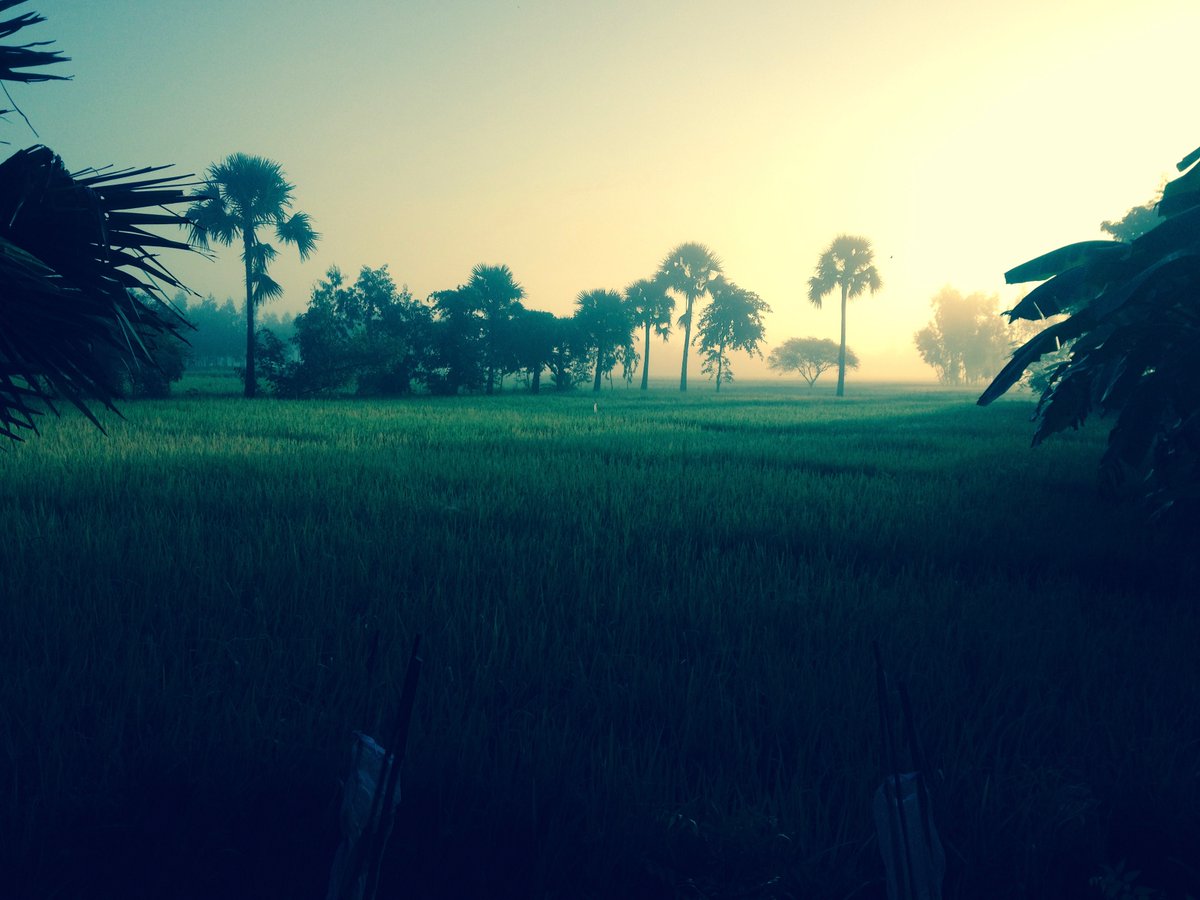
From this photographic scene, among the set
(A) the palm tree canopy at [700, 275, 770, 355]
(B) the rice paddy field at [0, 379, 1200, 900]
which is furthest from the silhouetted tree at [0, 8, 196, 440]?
(A) the palm tree canopy at [700, 275, 770, 355]

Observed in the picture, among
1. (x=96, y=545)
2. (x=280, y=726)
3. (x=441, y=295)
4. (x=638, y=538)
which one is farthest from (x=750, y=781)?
(x=441, y=295)

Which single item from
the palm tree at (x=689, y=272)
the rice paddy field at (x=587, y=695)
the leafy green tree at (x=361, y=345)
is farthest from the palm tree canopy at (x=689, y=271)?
the rice paddy field at (x=587, y=695)

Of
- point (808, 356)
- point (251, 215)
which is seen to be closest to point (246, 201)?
point (251, 215)

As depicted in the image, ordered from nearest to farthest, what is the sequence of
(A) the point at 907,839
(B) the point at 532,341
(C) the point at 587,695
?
1. (A) the point at 907,839
2. (C) the point at 587,695
3. (B) the point at 532,341

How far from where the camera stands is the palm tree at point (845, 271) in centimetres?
4259

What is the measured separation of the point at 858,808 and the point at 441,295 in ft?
120

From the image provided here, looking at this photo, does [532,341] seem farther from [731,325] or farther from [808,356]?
[808,356]

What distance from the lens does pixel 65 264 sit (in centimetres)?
223

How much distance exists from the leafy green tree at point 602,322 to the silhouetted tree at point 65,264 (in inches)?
1615

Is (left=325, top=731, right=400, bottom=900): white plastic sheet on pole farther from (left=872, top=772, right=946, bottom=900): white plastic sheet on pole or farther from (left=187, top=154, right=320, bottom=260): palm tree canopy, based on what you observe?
(left=187, top=154, right=320, bottom=260): palm tree canopy

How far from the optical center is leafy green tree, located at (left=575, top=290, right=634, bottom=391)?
43500mm

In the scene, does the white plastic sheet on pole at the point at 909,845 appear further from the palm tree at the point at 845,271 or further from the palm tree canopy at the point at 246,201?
the palm tree at the point at 845,271

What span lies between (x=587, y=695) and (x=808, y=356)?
10029 centimetres

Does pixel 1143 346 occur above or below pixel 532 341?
below
